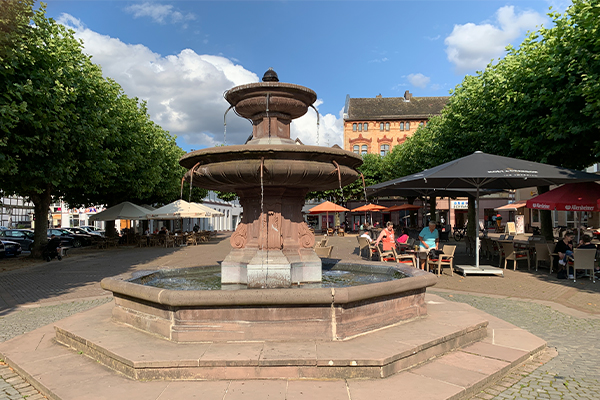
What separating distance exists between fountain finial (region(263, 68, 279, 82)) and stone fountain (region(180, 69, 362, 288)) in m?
0.02

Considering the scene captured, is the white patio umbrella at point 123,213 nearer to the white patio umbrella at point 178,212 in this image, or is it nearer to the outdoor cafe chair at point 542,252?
the white patio umbrella at point 178,212

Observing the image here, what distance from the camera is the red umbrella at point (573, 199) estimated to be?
12.6 metres

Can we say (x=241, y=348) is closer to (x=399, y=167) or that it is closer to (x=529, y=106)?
(x=529, y=106)

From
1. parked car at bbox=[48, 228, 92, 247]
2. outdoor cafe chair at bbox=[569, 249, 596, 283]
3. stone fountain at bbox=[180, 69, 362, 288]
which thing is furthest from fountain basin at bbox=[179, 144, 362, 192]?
parked car at bbox=[48, 228, 92, 247]

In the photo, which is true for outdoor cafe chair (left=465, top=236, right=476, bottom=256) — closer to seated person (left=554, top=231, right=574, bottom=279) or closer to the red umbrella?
the red umbrella

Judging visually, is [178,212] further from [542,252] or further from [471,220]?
[542,252]

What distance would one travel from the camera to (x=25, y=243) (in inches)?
1015

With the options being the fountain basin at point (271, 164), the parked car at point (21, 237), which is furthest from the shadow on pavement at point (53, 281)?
the parked car at point (21, 237)

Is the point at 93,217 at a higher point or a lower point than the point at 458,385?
higher

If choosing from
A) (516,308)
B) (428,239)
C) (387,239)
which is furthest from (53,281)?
(516,308)

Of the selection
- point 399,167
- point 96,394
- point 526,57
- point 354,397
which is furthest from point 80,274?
point 399,167

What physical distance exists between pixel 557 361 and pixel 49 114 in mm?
12325

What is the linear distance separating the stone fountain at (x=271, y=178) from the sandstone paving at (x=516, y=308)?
309 cm

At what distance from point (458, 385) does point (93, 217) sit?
2656 centimetres
